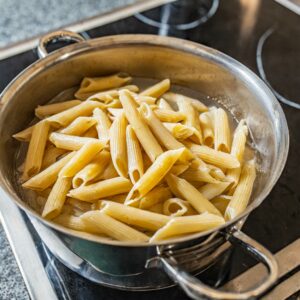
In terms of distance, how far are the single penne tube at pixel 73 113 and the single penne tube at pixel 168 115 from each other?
0.36 ft

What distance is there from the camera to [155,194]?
774 mm

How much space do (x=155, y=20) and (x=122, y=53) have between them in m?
0.34

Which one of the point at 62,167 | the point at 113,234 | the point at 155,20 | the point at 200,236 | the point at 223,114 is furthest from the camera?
the point at 155,20

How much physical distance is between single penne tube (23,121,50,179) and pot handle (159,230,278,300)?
305 mm

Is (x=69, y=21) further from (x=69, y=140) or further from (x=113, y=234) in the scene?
(x=113, y=234)

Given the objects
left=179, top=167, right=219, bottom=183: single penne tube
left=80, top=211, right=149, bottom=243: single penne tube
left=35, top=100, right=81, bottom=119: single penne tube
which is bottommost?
left=80, top=211, right=149, bottom=243: single penne tube

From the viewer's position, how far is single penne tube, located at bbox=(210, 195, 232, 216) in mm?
794

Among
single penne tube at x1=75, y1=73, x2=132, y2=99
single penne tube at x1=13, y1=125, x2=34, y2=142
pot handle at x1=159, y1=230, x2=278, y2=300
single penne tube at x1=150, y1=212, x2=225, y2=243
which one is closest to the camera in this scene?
pot handle at x1=159, y1=230, x2=278, y2=300

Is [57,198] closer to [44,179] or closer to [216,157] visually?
[44,179]

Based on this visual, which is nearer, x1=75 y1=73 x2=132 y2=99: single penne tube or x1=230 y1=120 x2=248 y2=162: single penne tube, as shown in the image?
x1=230 y1=120 x2=248 y2=162: single penne tube

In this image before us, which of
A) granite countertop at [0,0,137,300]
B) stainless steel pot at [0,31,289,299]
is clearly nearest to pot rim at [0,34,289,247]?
stainless steel pot at [0,31,289,299]

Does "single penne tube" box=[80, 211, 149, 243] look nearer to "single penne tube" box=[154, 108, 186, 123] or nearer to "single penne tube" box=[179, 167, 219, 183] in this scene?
"single penne tube" box=[179, 167, 219, 183]

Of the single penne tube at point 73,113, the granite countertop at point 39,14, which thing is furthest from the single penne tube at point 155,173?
the granite countertop at point 39,14

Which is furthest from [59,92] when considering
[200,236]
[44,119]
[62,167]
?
[200,236]
